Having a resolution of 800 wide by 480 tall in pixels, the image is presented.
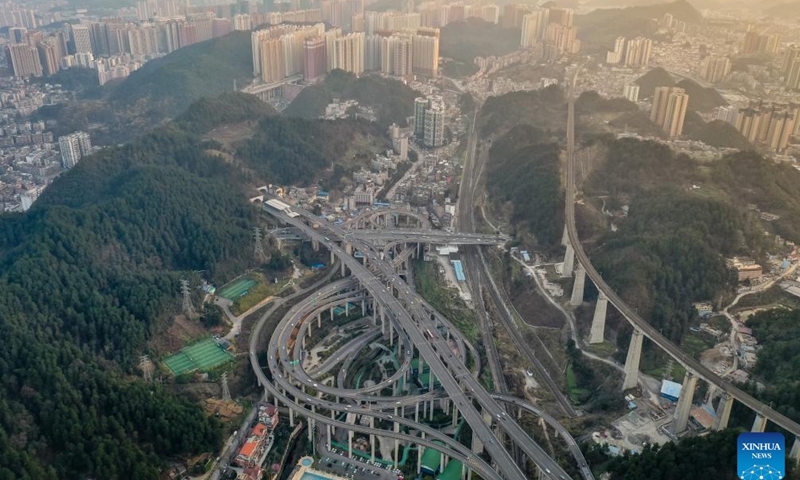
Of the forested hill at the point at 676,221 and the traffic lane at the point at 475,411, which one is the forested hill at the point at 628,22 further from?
the traffic lane at the point at 475,411

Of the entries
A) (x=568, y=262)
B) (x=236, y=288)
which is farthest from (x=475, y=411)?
(x=236, y=288)

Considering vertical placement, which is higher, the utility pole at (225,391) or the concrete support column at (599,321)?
the concrete support column at (599,321)

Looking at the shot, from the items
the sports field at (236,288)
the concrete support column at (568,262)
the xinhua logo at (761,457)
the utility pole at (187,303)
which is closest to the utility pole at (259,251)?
the sports field at (236,288)

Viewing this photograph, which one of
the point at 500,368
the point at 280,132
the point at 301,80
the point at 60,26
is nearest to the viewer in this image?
the point at 500,368

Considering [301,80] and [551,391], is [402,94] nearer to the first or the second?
[301,80]

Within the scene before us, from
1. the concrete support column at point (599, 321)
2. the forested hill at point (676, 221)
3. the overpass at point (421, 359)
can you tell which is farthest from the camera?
the forested hill at point (676, 221)

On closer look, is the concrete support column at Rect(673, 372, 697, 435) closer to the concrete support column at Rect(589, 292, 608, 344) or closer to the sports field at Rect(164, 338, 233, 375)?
the concrete support column at Rect(589, 292, 608, 344)

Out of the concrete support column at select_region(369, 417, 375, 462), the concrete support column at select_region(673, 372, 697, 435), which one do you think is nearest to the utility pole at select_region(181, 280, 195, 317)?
the concrete support column at select_region(369, 417, 375, 462)

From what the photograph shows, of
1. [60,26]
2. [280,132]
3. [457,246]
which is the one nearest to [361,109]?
[280,132]
